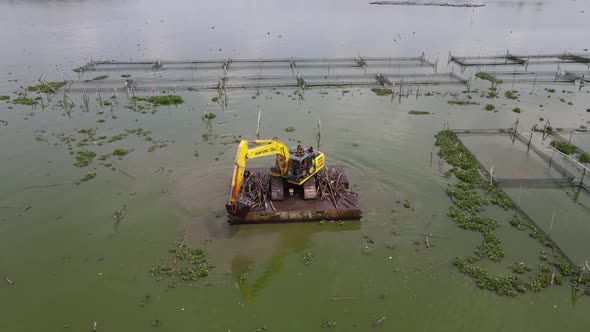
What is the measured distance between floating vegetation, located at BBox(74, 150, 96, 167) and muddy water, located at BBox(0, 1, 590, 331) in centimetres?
52

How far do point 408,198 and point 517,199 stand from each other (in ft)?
18.0

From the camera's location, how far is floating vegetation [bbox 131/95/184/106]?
3338 cm

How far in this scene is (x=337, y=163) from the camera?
78.6ft

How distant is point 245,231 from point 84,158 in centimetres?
1230

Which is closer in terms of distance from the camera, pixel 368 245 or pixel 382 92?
pixel 368 245

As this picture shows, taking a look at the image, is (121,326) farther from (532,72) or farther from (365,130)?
(532,72)

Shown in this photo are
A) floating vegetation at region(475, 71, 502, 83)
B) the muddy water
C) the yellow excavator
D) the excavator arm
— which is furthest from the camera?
floating vegetation at region(475, 71, 502, 83)

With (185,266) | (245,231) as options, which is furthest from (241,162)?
(185,266)

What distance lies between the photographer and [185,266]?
1598 cm

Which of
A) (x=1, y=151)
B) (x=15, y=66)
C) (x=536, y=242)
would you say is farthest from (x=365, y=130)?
(x=15, y=66)

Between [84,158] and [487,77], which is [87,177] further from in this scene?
[487,77]

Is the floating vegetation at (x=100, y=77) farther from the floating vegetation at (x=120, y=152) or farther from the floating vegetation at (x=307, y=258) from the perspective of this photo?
the floating vegetation at (x=307, y=258)

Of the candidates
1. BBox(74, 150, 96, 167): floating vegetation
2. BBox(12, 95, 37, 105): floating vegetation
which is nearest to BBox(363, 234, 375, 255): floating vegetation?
BBox(74, 150, 96, 167): floating vegetation

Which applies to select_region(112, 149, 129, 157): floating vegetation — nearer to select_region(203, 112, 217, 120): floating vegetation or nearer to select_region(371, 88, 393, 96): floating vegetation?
select_region(203, 112, 217, 120): floating vegetation
